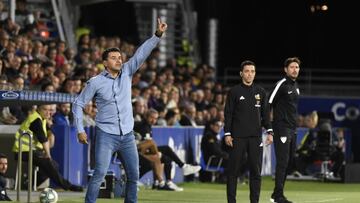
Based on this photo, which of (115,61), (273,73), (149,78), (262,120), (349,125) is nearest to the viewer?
(115,61)

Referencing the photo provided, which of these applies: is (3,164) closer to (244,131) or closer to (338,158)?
(244,131)

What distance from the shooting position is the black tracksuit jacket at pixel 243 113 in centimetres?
1795

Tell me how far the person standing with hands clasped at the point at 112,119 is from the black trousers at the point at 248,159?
2382 millimetres

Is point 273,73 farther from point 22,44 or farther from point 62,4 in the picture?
point 22,44

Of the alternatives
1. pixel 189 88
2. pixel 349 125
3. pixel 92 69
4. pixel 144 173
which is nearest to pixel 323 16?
pixel 349 125

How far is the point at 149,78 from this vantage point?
104 feet

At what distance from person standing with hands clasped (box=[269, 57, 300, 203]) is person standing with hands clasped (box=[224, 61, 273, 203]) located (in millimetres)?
1924

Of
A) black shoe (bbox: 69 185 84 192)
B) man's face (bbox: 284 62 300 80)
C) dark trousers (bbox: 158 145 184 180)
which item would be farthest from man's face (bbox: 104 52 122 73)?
dark trousers (bbox: 158 145 184 180)

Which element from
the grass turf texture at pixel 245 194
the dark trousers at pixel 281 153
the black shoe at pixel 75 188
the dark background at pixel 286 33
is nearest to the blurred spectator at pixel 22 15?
the grass turf texture at pixel 245 194

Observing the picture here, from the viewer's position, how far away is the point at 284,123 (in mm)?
20031

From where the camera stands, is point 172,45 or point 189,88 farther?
point 172,45

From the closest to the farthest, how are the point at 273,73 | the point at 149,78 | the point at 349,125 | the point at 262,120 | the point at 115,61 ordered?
the point at 115,61 → the point at 262,120 → the point at 149,78 → the point at 349,125 → the point at 273,73

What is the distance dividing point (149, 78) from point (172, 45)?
846cm

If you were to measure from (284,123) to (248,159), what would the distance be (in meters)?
2.19
